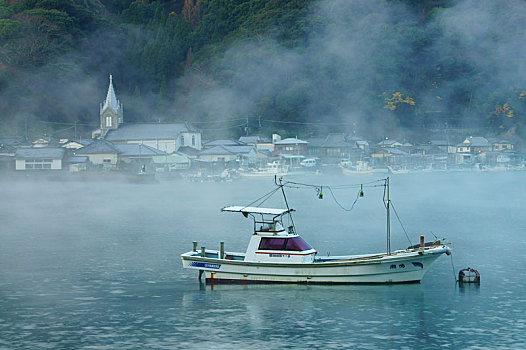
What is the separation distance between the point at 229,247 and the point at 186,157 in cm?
5897

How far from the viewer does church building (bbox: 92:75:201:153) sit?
93188 mm

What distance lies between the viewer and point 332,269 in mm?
19141

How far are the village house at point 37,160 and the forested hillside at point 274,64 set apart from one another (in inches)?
831

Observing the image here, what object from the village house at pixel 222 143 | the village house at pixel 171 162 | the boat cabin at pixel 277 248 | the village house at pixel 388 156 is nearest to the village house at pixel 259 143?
the village house at pixel 222 143

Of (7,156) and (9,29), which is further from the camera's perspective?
(9,29)

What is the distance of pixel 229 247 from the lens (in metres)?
28.9

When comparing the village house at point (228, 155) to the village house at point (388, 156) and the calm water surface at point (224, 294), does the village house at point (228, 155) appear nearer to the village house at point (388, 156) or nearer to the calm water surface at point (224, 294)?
the village house at point (388, 156)

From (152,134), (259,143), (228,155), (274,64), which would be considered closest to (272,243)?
(228,155)

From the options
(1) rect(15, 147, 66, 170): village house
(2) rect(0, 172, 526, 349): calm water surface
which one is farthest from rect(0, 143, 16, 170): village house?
(2) rect(0, 172, 526, 349): calm water surface

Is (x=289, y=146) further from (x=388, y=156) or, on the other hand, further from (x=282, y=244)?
(x=282, y=244)

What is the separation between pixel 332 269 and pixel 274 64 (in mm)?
98157

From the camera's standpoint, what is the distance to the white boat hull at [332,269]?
1911 centimetres

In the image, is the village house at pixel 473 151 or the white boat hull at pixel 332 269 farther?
the village house at pixel 473 151

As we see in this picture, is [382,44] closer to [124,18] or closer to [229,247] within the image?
[124,18]
